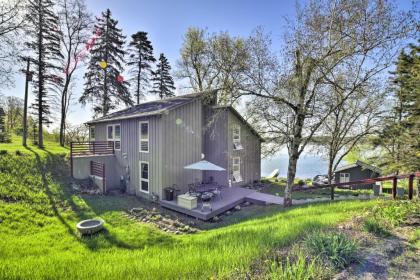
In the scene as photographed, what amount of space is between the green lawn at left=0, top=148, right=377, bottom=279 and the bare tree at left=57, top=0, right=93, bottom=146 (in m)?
9.55

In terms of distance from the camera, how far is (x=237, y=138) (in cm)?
1542

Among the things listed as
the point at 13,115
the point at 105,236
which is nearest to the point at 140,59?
the point at 105,236

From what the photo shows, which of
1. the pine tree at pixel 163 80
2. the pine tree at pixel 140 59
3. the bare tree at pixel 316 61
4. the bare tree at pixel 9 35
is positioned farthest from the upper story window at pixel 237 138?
the pine tree at pixel 163 80

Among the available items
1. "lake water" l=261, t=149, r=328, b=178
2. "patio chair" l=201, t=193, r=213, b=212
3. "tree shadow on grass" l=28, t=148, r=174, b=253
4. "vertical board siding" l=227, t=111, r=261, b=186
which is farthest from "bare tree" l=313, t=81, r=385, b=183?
"tree shadow on grass" l=28, t=148, r=174, b=253

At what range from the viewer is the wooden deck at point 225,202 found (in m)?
9.91

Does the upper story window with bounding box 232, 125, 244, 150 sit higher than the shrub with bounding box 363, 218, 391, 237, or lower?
higher

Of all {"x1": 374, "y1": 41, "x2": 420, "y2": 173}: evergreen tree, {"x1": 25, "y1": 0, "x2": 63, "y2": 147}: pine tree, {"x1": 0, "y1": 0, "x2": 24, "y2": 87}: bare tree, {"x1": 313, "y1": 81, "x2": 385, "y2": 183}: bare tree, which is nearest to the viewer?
{"x1": 0, "y1": 0, "x2": 24, "y2": 87}: bare tree

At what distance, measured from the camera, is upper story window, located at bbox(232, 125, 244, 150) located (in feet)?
49.3

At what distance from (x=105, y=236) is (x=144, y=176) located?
218 inches

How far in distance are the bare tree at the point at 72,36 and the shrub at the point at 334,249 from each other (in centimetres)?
2347

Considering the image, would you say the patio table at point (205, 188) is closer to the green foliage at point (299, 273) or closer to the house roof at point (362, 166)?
the green foliage at point (299, 273)

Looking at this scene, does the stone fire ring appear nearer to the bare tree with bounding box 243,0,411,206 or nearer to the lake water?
the bare tree with bounding box 243,0,411,206

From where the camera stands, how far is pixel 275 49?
980 centimetres

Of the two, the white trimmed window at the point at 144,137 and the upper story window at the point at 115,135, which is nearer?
the white trimmed window at the point at 144,137
